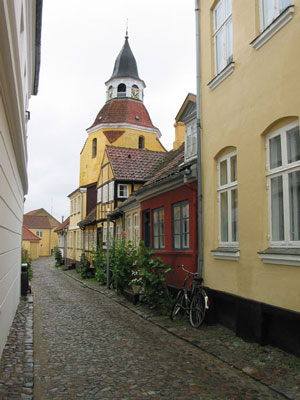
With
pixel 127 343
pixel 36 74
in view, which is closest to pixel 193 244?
pixel 127 343

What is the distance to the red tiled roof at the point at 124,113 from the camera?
113 feet

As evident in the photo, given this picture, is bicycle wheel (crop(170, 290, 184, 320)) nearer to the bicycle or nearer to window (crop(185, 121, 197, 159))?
the bicycle

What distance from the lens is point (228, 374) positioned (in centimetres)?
556

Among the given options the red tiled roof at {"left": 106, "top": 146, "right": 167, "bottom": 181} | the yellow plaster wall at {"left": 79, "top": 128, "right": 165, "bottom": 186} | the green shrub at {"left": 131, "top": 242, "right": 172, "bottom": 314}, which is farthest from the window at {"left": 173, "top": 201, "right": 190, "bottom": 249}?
the yellow plaster wall at {"left": 79, "top": 128, "right": 165, "bottom": 186}

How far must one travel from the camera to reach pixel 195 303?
28.2ft

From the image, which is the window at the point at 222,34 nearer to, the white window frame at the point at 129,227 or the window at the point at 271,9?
the window at the point at 271,9

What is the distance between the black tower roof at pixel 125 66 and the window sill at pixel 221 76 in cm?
3054

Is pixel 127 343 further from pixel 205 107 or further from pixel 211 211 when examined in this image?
pixel 205 107

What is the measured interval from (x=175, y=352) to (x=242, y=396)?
2.12 m

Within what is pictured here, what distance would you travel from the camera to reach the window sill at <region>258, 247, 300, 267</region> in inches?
223

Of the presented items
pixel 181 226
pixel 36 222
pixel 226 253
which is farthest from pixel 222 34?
pixel 36 222

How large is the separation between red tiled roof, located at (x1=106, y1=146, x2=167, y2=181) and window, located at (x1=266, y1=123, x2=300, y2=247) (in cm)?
1384

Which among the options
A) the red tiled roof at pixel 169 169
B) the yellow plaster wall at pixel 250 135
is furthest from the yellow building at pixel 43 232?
the yellow plaster wall at pixel 250 135

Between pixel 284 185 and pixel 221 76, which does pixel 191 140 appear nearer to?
pixel 221 76
